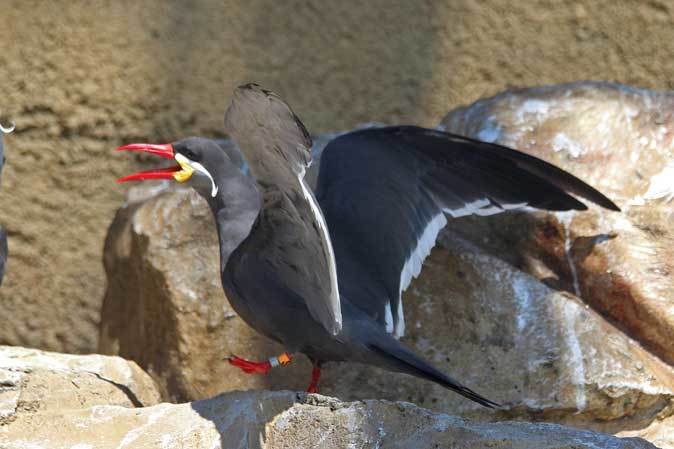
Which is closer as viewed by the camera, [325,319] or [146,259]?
[325,319]

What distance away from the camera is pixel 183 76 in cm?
404

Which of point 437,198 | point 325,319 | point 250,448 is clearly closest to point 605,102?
point 437,198

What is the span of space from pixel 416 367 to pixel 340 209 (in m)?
0.61

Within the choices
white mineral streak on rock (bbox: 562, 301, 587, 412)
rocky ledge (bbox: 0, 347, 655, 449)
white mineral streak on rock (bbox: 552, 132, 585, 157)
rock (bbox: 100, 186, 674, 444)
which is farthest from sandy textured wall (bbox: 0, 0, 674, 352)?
rocky ledge (bbox: 0, 347, 655, 449)

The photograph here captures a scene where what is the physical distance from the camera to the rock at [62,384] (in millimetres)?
2451

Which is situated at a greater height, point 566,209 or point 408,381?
point 566,209

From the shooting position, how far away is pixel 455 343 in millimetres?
3146

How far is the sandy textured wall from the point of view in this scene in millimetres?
3926

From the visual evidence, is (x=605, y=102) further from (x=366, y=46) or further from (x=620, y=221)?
(x=366, y=46)

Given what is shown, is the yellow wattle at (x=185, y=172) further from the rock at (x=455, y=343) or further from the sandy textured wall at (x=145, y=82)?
the sandy textured wall at (x=145, y=82)

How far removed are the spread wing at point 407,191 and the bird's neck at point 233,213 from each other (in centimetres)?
25

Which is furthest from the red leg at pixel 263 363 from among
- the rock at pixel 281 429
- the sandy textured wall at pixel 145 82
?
the sandy textured wall at pixel 145 82

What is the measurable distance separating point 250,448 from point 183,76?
209 cm

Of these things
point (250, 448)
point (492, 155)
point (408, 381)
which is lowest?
point (408, 381)
